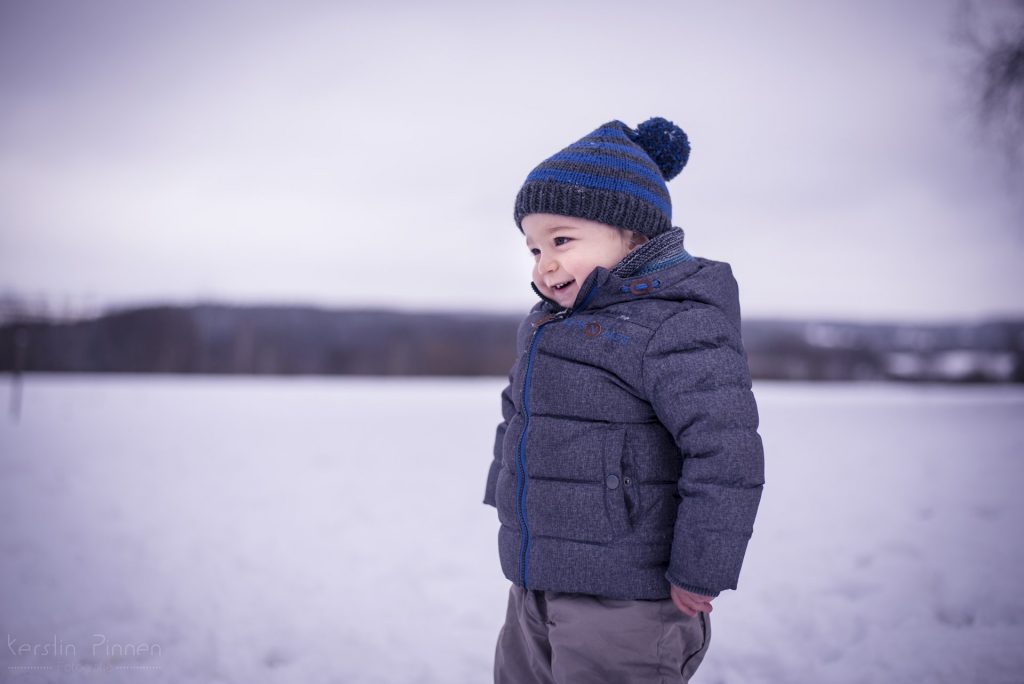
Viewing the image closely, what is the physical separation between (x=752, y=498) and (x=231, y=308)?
3325 centimetres

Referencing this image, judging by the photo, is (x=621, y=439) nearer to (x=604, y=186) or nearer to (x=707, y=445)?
(x=707, y=445)

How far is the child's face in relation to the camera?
1589 mm

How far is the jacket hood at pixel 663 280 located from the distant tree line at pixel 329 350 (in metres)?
22.3

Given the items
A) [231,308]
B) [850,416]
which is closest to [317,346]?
[231,308]

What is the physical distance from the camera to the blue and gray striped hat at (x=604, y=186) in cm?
156

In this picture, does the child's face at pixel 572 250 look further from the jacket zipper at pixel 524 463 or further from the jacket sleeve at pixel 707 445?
the jacket sleeve at pixel 707 445

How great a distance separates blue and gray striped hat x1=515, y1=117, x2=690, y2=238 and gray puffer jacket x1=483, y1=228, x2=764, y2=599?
0.09 meters

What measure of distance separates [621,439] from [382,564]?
2.83 metres

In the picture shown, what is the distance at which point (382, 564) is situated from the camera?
3.82 metres

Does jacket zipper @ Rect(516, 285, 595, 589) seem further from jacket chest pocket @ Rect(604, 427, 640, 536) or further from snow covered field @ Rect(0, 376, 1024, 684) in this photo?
snow covered field @ Rect(0, 376, 1024, 684)

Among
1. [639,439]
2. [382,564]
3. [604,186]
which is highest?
[604,186]

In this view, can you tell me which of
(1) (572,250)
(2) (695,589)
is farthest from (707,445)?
(1) (572,250)

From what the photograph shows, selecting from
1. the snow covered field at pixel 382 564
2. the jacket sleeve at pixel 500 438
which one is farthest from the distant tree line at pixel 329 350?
the jacket sleeve at pixel 500 438

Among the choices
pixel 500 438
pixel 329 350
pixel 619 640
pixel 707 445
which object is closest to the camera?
pixel 707 445
